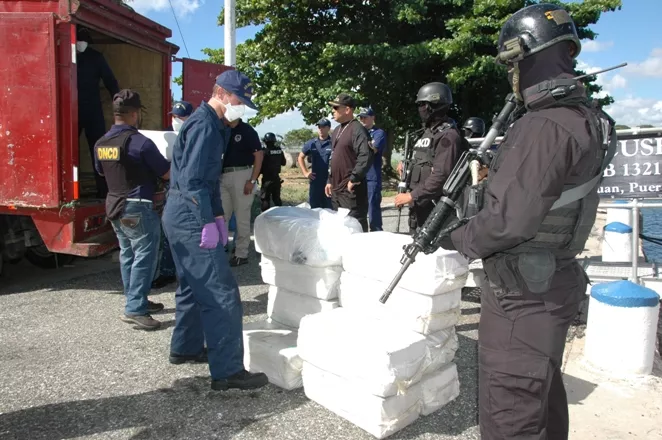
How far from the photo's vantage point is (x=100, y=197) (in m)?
6.07

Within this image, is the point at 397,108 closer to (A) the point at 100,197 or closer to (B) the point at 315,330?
(A) the point at 100,197

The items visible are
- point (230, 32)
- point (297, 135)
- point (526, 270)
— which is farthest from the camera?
point (297, 135)

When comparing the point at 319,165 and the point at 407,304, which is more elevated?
the point at 319,165

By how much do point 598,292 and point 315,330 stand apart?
2.14 metres

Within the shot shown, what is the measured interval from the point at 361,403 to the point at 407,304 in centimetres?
65

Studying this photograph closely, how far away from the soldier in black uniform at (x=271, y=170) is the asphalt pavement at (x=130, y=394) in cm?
531

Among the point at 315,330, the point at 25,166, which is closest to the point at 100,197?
the point at 25,166

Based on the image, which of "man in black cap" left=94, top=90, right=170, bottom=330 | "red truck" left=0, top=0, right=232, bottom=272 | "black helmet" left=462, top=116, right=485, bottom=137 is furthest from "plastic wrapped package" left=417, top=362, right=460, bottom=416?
"black helmet" left=462, top=116, right=485, bottom=137

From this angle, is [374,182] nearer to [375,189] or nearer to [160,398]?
[375,189]

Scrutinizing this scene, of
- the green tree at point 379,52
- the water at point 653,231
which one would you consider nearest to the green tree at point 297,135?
the green tree at point 379,52

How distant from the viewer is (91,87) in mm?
6148

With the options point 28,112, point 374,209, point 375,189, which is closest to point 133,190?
point 28,112

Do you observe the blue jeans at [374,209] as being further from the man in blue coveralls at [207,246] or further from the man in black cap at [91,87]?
the man in blue coveralls at [207,246]

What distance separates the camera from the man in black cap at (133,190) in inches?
172
